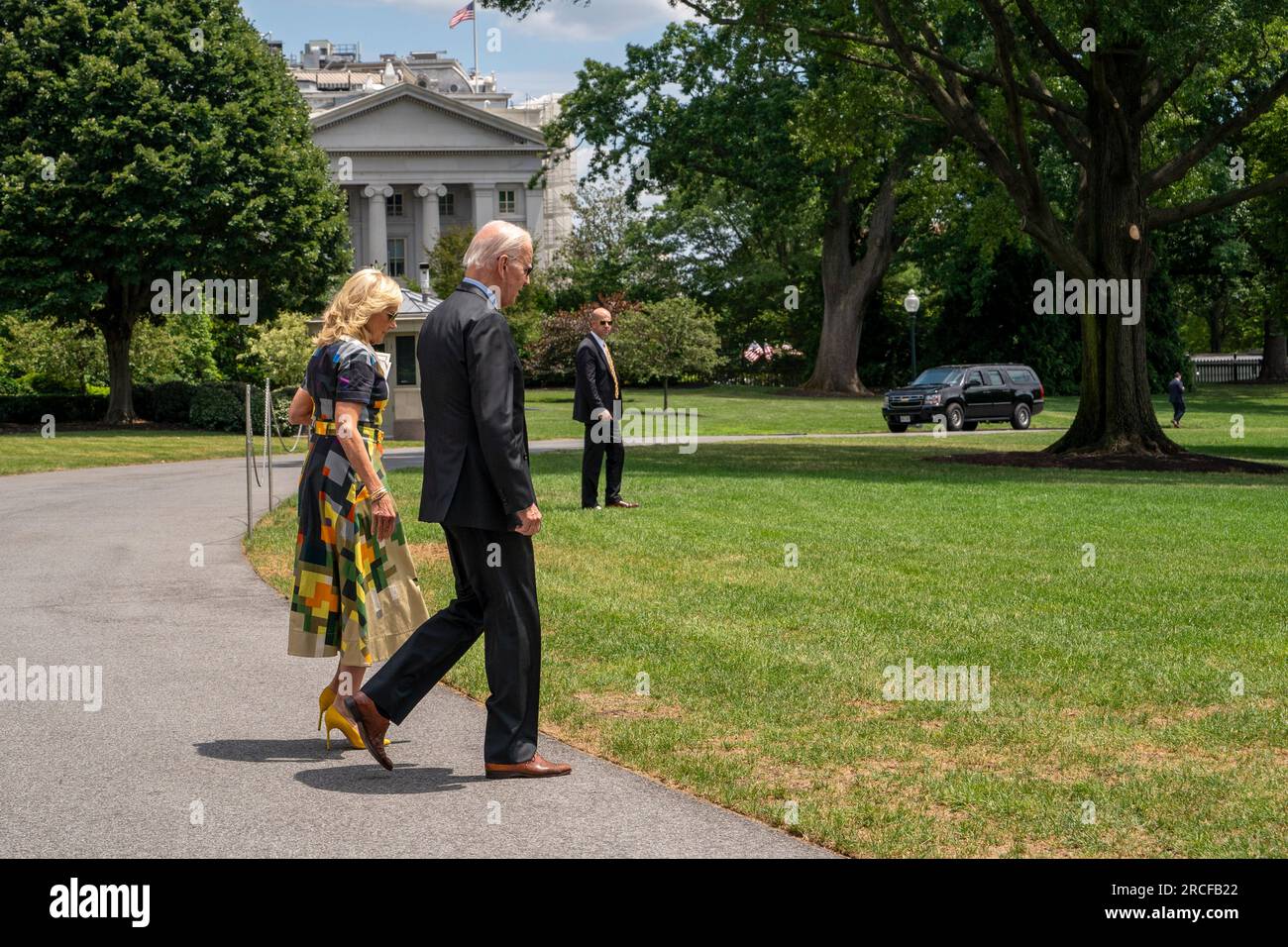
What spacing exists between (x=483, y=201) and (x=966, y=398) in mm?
55296

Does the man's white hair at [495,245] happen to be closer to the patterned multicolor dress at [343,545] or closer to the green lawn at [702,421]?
the patterned multicolor dress at [343,545]

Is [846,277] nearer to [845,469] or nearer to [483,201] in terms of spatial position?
[845,469]

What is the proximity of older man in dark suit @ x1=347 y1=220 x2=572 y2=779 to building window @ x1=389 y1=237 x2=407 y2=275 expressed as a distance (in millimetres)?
87415

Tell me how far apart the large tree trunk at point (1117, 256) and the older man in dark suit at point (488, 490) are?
21.2 m

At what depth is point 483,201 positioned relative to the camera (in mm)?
90938

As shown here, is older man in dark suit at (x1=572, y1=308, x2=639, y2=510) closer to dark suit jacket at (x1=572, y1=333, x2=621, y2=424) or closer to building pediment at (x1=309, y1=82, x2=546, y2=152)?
dark suit jacket at (x1=572, y1=333, x2=621, y2=424)

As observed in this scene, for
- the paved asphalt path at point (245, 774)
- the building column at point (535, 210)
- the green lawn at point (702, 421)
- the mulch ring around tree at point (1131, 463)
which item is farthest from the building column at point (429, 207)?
the paved asphalt path at point (245, 774)

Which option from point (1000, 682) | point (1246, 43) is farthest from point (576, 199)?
point (1000, 682)

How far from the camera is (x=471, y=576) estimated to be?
6.09 m

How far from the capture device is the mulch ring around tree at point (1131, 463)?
79.5 ft

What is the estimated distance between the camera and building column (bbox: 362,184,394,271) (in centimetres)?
8806

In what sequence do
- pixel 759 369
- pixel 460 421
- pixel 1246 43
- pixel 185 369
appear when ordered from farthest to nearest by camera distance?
1. pixel 759 369
2. pixel 185 369
3. pixel 1246 43
4. pixel 460 421

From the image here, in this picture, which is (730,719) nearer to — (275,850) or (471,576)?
(471,576)

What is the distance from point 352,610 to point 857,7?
23.5m
